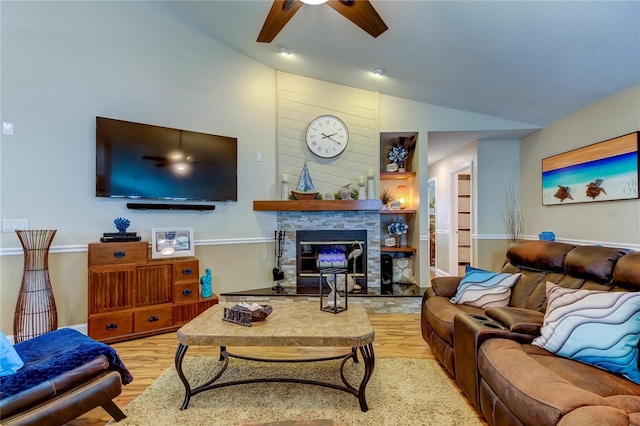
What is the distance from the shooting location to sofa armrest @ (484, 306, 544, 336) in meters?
1.86

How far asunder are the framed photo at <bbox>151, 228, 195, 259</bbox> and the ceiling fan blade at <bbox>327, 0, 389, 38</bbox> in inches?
108

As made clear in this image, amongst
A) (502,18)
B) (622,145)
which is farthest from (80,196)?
(622,145)

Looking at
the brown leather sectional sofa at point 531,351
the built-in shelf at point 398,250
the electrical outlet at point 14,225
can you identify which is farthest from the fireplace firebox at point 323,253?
the electrical outlet at point 14,225

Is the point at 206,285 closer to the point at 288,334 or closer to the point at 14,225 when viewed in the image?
the point at 14,225

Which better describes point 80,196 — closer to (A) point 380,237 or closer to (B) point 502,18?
(A) point 380,237

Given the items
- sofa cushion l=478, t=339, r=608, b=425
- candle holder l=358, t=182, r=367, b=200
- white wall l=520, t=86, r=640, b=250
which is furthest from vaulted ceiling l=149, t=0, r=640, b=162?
sofa cushion l=478, t=339, r=608, b=425

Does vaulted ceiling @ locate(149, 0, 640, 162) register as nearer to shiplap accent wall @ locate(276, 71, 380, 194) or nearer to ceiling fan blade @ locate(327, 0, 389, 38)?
shiplap accent wall @ locate(276, 71, 380, 194)

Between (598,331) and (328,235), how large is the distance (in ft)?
9.93

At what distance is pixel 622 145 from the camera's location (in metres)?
2.93

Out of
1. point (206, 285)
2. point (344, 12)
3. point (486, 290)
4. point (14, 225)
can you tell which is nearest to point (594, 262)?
point (486, 290)

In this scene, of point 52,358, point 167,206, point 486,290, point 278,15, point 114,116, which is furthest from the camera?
point 167,206

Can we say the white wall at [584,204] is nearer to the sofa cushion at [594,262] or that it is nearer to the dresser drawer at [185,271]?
the sofa cushion at [594,262]

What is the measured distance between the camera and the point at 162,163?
348 cm

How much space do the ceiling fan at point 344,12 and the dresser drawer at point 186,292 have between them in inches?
105
